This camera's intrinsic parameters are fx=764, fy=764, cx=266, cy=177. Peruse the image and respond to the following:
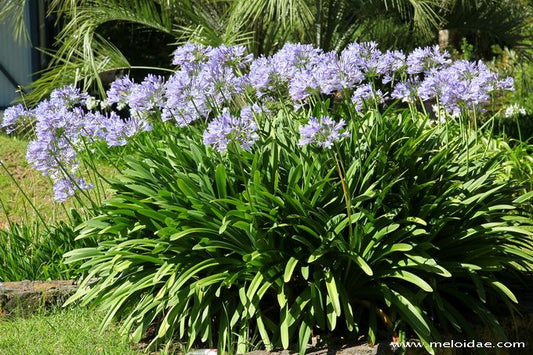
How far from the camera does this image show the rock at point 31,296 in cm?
460

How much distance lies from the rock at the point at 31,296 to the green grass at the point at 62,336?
0.36 ft

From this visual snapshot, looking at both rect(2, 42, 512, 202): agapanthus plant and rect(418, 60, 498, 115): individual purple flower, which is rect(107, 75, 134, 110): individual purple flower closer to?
rect(2, 42, 512, 202): agapanthus plant

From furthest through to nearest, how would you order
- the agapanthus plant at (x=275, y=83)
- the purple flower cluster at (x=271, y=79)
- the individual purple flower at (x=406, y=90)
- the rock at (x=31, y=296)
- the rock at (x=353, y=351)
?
the rock at (x=31, y=296) → the individual purple flower at (x=406, y=90) → the purple flower cluster at (x=271, y=79) → the agapanthus plant at (x=275, y=83) → the rock at (x=353, y=351)

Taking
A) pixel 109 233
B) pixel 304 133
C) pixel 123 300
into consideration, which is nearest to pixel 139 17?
pixel 109 233

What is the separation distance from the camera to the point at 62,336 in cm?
400

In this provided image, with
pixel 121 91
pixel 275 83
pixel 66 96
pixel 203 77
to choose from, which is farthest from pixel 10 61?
pixel 275 83

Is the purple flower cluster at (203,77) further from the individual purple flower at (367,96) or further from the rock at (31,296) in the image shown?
the rock at (31,296)

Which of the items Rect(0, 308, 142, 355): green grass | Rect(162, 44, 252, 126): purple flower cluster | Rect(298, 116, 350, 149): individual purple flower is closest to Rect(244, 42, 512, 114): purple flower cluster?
Rect(162, 44, 252, 126): purple flower cluster

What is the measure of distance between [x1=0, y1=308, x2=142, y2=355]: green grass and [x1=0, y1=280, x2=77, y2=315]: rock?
109mm

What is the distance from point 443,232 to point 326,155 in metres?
0.74

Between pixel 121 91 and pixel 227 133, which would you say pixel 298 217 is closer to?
pixel 227 133

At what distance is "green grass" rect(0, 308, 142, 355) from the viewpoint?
384 cm

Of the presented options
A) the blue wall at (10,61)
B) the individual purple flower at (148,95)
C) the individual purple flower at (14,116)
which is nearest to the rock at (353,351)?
the individual purple flower at (148,95)

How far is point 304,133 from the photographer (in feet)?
10.6
